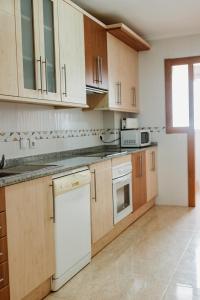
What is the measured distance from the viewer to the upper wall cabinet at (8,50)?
218 cm

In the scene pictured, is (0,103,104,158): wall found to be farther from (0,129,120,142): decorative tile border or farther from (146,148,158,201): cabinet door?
(146,148,158,201): cabinet door

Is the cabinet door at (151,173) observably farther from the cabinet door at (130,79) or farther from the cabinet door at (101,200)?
the cabinet door at (101,200)

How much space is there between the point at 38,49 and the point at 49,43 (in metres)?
0.22

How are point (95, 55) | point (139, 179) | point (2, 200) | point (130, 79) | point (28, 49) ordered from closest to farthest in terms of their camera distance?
point (2, 200) → point (28, 49) → point (95, 55) → point (139, 179) → point (130, 79)

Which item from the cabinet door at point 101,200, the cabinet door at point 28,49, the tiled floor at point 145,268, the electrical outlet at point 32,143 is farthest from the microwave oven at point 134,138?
the cabinet door at point 28,49

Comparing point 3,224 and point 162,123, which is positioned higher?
point 162,123

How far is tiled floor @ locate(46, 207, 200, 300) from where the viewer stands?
2.33 meters

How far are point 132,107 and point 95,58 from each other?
4.16 feet

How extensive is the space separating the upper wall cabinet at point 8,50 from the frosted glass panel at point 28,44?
5.5 inches

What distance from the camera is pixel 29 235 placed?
2.09 meters

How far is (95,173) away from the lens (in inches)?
118

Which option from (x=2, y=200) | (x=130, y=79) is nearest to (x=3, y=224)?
(x=2, y=200)

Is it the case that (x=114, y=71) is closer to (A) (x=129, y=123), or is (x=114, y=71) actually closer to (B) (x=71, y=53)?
(A) (x=129, y=123)

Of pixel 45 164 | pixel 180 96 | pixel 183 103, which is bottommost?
pixel 45 164
